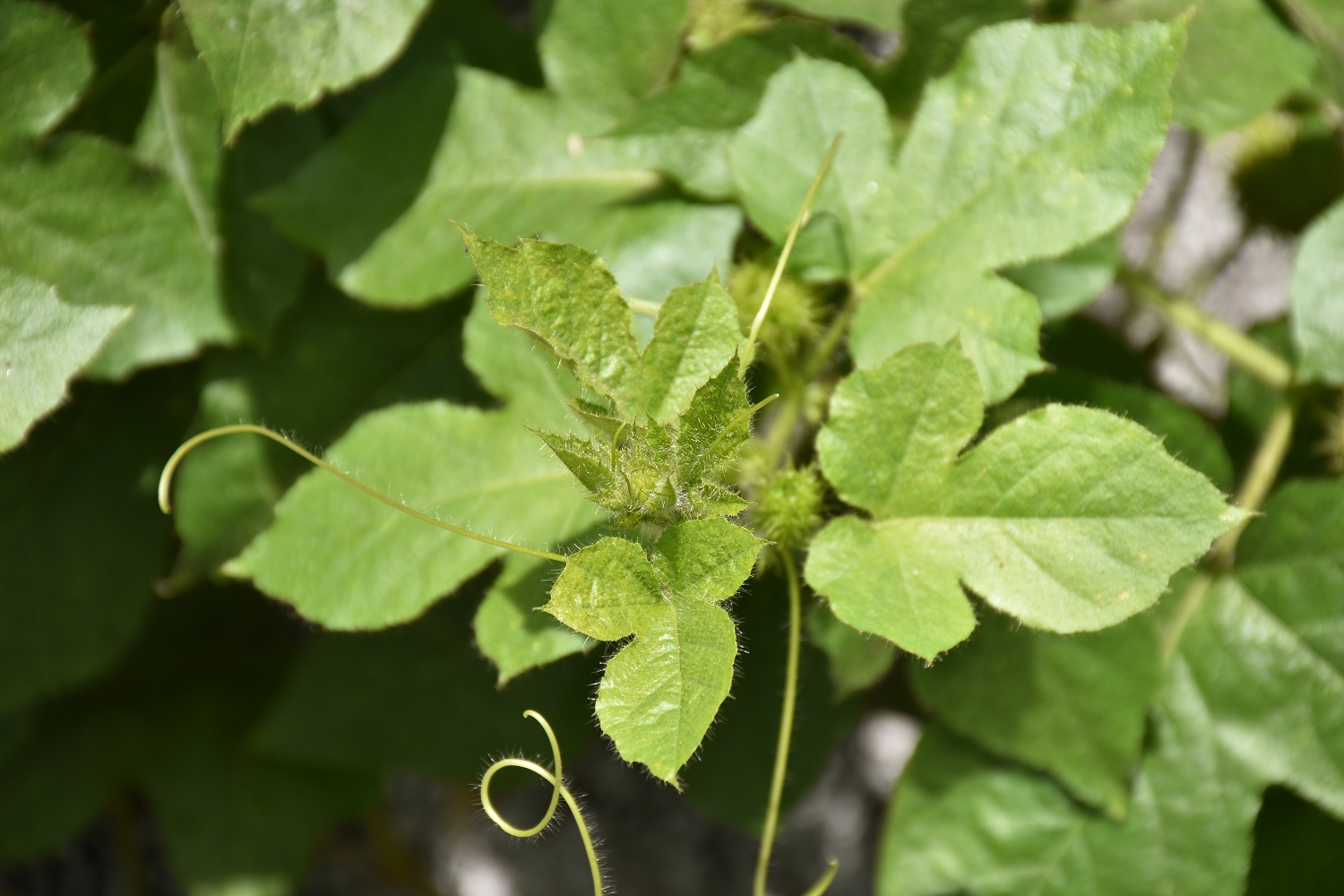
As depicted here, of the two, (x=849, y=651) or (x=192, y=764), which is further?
(x=192, y=764)

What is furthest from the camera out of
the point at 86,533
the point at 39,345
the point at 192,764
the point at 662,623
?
the point at 192,764

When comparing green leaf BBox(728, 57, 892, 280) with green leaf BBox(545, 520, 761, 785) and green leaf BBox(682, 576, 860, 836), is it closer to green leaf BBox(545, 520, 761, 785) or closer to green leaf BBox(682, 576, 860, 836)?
green leaf BBox(545, 520, 761, 785)

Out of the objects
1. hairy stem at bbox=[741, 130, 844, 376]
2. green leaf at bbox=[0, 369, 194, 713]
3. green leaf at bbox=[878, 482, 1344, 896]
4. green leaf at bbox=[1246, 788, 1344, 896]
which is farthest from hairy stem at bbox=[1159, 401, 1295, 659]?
green leaf at bbox=[0, 369, 194, 713]

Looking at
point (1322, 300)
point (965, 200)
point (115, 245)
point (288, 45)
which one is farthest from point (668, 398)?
point (1322, 300)

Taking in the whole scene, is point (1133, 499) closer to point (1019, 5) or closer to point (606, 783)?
point (1019, 5)

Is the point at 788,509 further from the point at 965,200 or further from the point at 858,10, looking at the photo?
the point at 858,10

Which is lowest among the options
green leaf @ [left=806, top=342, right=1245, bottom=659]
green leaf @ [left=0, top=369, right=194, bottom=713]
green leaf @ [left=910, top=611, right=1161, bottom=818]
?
green leaf @ [left=0, top=369, right=194, bottom=713]
